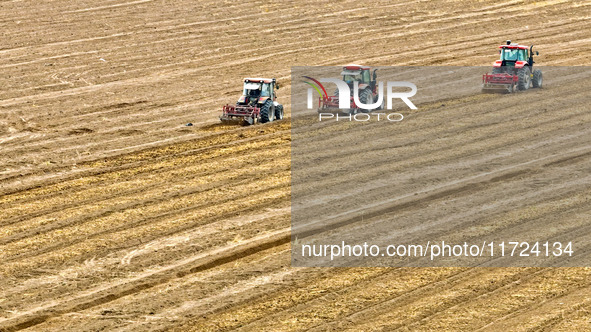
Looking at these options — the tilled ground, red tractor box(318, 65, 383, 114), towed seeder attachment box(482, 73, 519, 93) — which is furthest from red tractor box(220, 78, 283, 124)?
towed seeder attachment box(482, 73, 519, 93)

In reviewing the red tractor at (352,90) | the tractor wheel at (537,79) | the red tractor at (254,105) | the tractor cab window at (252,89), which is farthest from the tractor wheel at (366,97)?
the tractor wheel at (537,79)

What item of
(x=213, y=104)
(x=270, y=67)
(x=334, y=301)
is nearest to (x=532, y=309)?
(x=334, y=301)

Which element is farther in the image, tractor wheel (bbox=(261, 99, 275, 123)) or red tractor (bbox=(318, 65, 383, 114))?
red tractor (bbox=(318, 65, 383, 114))

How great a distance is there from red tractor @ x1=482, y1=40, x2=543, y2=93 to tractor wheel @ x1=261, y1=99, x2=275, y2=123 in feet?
25.2

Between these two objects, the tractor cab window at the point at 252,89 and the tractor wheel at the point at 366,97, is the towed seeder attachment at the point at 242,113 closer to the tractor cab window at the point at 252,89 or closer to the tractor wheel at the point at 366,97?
the tractor cab window at the point at 252,89

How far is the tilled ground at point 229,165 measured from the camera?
15852mm

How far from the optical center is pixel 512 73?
3170 centimetres

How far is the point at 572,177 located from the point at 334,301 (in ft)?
31.5

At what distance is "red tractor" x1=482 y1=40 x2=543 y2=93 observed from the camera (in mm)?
31484

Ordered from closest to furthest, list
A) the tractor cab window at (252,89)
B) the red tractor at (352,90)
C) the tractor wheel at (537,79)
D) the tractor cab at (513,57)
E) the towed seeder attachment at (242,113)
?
the towed seeder attachment at (242,113)
the tractor cab window at (252,89)
the red tractor at (352,90)
the tractor cab at (513,57)
the tractor wheel at (537,79)

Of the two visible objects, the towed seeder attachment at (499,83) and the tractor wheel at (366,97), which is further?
the towed seeder attachment at (499,83)

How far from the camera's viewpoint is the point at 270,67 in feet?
121

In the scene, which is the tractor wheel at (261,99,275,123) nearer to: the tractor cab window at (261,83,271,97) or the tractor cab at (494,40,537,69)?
the tractor cab window at (261,83,271,97)

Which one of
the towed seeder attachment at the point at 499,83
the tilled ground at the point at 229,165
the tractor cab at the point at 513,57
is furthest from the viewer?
the tractor cab at the point at 513,57
